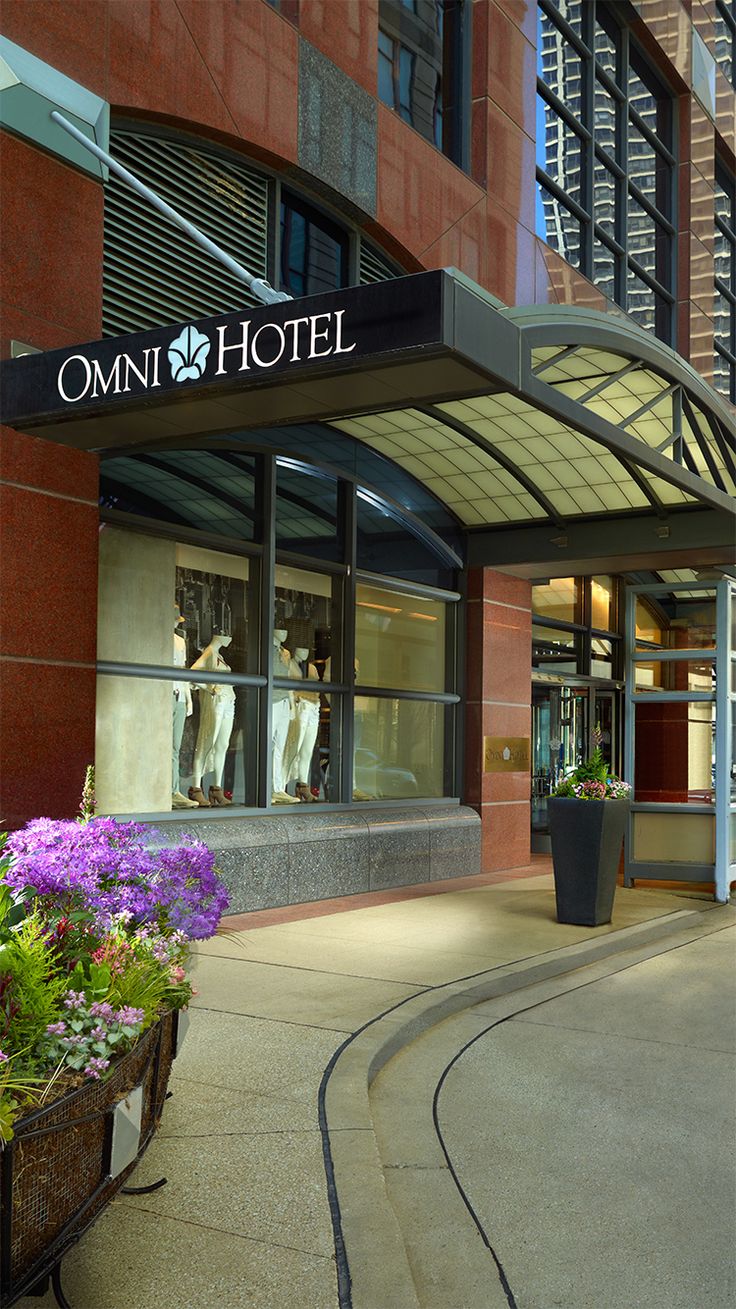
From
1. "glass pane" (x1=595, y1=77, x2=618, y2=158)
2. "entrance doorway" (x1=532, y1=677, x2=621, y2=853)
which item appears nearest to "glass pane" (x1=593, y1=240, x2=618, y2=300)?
"glass pane" (x1=595, y1=77, x2=618, y2=158)

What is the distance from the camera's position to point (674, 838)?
13.4 meters

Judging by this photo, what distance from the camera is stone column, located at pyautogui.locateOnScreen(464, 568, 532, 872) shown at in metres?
A: 15.1

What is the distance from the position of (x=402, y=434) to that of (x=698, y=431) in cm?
318

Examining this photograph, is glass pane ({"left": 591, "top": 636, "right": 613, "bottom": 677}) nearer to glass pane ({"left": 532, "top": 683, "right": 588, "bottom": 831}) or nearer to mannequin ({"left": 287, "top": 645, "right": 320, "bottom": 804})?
glass pane ({"left": 532, "top": 683, "right": 588, "bottom": 831})

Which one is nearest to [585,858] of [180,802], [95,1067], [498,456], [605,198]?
[180,802]

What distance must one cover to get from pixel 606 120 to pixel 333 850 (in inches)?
584

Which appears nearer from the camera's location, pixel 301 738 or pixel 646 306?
pixel 301 738

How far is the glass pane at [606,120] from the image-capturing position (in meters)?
20.3

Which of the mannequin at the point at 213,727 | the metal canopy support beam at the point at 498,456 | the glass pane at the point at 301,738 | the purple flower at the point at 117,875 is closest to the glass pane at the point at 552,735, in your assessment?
the metal canopy support beam at the point at 498,456

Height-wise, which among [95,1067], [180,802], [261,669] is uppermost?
[261,669]

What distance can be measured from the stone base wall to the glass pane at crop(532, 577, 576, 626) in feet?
14.0

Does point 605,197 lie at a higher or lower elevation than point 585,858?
higher

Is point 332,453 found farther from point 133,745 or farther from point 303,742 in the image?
point 133,745

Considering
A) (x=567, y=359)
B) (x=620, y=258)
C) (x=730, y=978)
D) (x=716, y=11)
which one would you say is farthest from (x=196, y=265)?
(x=716, y=11)
